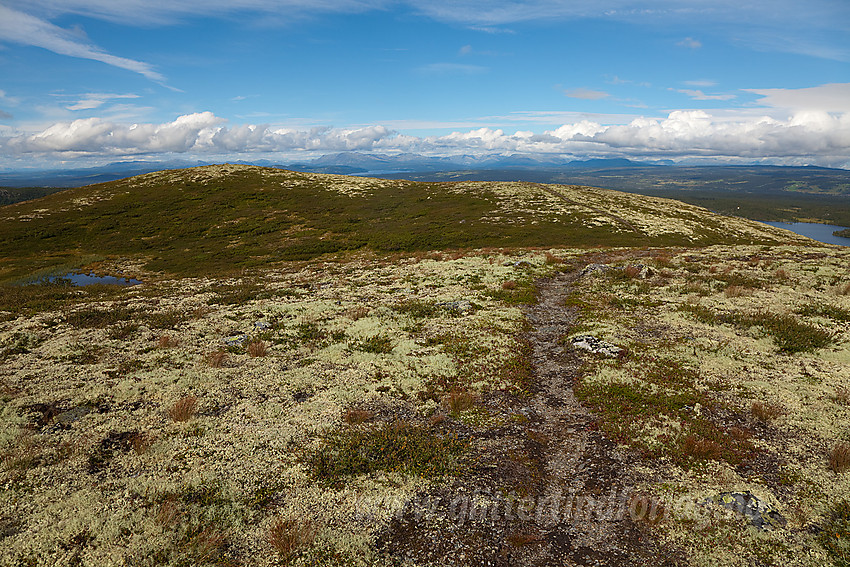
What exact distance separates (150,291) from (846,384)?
50.6m

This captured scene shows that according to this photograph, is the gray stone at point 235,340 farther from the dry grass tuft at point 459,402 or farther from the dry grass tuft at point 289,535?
the dry grass tuft at point 289,535

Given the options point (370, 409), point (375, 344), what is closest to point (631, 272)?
point (375, 344)

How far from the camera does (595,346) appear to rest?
20.3 m

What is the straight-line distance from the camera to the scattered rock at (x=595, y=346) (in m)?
19.6

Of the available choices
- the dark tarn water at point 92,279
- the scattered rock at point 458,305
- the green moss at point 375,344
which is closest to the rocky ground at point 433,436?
the green moss at point 375,344

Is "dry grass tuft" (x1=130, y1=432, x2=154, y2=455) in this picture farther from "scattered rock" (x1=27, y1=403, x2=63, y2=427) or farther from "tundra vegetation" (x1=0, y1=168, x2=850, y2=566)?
"scattered rock" (x1=27, y1=403, x2=63, y2=427)

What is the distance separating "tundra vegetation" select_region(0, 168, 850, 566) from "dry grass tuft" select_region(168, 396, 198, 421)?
0.25 ft

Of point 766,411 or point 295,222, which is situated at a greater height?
point 295,222

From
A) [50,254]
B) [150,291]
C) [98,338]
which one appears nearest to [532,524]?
[98,338]

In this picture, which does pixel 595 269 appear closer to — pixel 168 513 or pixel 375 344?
pixel 375 344

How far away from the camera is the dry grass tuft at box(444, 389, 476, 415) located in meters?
15.5

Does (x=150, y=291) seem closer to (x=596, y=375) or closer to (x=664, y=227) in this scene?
(x=596, y=375)

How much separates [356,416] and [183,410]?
664cm

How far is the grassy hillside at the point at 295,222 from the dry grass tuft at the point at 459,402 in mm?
51483
